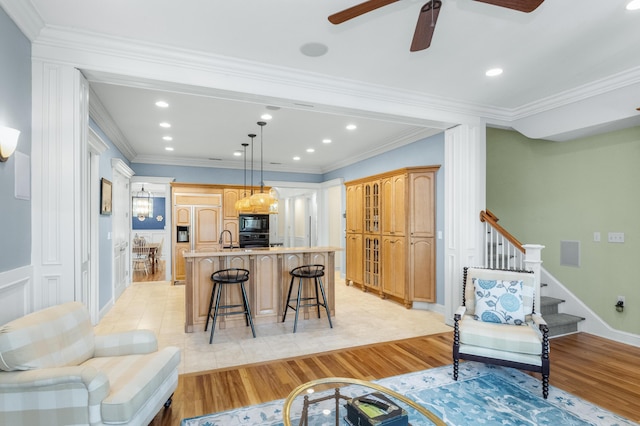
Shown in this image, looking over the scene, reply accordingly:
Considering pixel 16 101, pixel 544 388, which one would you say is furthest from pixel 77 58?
pixel 544 388

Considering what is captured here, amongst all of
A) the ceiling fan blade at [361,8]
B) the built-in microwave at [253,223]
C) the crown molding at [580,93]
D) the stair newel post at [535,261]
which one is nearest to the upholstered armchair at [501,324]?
the stair newel post at [535,261]

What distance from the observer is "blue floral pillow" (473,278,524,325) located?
2990mm

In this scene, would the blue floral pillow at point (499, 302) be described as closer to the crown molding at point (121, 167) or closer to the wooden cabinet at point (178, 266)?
the crown molding at point (121, 167)

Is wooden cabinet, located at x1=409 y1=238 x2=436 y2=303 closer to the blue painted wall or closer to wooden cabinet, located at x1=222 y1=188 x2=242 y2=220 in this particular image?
wooden cabinet, located at x1=222 y1=188 x2=242 y2=220

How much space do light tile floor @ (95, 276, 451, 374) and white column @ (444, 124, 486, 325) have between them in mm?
755

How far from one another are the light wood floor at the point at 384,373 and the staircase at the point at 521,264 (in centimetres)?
19

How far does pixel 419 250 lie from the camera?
512 cm

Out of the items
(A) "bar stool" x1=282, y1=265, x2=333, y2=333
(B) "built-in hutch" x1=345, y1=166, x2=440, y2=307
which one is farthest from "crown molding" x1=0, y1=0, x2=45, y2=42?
(B) "built-in hutch" x1=345, y1=166, x2=440, y2=307

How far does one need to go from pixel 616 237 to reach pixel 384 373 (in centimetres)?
327

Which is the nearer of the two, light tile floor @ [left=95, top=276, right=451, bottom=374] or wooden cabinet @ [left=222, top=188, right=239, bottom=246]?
light tile floor @ [left=95, top=276, right=451, bottom=374]

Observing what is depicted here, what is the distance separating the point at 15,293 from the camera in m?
2.21

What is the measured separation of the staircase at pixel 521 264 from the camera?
3.96 metres

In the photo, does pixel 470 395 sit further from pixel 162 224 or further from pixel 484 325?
pixel 162 224

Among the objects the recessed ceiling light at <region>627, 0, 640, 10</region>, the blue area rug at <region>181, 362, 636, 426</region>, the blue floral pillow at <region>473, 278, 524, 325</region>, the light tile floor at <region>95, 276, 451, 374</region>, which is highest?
the recessed ceiling light at <region>627, 0, 640, 10</region>
